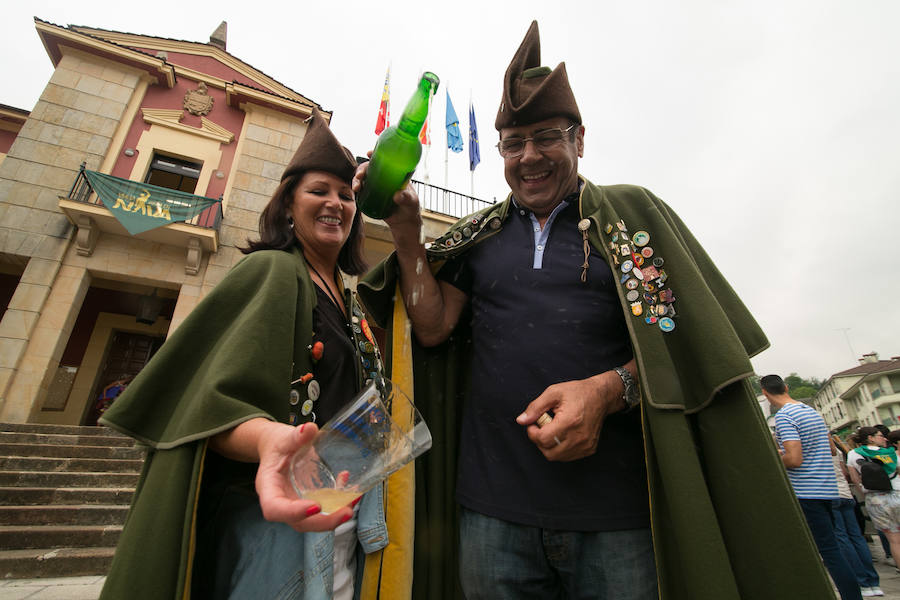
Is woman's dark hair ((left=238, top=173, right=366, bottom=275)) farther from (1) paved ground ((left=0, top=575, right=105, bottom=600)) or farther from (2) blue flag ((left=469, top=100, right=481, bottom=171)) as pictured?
(2) blue flag ((left=469, top=100, right=481, bottom=171))

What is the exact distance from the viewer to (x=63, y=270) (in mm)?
8844

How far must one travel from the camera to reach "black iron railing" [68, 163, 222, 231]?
29.8 feet

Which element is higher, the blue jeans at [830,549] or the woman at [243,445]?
the woman at [243,445]

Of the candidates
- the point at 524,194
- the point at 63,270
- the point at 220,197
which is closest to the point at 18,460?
the point at 63,270

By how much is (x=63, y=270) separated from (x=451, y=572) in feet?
36.6

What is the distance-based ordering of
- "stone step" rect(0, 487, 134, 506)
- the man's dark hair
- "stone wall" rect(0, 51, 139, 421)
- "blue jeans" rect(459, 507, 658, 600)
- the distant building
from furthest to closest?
1. the distant building
2. "stone wall" rect(0, 51, 139, 421)
3. "stone step" rect(0, 487, 134, 506)
4. the man's dark hair
5. "blue jeans" rect(459, 507, 658, 600)

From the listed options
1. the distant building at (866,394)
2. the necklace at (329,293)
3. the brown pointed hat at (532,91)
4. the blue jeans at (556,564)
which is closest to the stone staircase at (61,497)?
the necklace at (329,293)

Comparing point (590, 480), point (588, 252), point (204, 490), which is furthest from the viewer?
point (588, 252)

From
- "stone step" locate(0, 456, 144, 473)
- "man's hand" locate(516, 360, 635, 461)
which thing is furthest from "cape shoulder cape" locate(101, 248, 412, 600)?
"stone step" locate(0, 456, 144, 473)

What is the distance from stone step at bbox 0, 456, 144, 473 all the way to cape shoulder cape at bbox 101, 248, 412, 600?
642cm

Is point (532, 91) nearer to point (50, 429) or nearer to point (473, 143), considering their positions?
point (50, 429)

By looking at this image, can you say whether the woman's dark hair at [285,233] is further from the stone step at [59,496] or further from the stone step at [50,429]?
the stone step at [50,429]

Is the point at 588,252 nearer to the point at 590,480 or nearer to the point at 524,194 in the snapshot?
the point at 524,194

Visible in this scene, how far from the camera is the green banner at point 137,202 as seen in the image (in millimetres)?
8664
